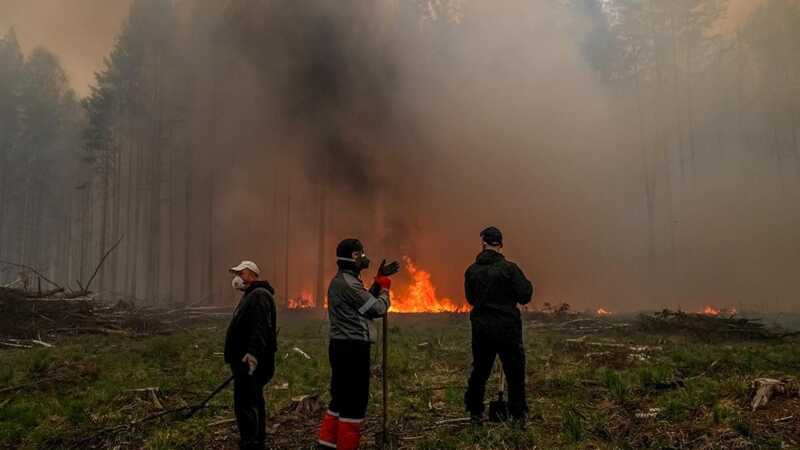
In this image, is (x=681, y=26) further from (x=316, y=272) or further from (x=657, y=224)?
(x=316, y=272)

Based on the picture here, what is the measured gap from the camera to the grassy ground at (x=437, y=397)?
5.75 m

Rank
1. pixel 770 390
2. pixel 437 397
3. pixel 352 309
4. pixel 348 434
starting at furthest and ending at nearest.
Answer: pixel 437 397 → pixel 770 390 → pixel 352 309 → pixel 348 434

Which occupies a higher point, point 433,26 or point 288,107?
point 433,26

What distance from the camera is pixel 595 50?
1280 inches

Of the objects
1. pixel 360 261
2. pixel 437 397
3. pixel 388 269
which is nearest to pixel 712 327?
pixel 437 397

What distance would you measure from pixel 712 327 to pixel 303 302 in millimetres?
23262

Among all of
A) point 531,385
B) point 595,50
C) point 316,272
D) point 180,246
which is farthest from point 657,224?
point 180,246

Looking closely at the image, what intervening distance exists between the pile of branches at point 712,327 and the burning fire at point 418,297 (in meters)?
11.3

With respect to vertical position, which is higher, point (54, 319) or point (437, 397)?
point (54, 319)

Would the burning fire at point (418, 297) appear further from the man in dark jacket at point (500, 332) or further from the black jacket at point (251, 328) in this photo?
the black jacket at point (251, 328)

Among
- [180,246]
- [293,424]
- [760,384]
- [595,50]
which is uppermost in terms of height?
[595,50]

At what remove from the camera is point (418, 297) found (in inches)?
1081

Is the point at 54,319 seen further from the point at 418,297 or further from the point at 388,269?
the point at 388,269

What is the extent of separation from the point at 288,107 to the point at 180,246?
24915 mm
